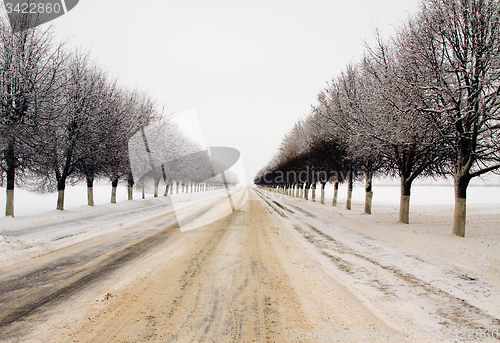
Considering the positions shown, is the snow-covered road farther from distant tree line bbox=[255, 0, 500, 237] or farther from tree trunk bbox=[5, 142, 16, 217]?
tree trunk bbox=[5, 142, 16, 217]

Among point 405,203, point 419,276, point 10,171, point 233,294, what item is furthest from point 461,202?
point 10,171

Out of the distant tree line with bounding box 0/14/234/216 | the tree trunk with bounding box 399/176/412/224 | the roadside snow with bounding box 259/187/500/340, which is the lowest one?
the roadside snow with bounding box 259/187/500/340

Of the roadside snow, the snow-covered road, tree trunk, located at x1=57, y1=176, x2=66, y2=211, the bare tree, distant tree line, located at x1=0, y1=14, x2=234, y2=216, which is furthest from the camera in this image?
tree trunk, located at x1=57, y1=176, x2=66, y2=211

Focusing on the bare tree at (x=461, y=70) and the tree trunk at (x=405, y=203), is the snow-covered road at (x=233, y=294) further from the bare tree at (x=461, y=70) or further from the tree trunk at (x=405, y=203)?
the tree trunk at (x=405, y=203)

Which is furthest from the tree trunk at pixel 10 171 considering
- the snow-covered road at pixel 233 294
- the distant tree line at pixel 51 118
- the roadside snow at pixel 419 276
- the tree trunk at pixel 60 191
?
the roadside snow at pixel 419 276

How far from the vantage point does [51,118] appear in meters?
14.3

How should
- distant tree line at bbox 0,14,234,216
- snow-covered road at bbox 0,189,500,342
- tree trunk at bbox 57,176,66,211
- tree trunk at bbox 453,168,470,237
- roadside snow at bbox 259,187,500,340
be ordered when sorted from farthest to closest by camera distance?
1. tree trunk at bbox 57,176,66,211
2. distant tree line at bbox 0,14,234,216
3. tree trunk at bbox 453,168,470,237
4. roadside snow at bbox 259,187,500,340
5. snow-covered road at bbox 0,189,500,342

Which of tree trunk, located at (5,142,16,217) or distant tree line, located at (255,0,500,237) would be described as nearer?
distant tree line, located at (255,0,500,237)

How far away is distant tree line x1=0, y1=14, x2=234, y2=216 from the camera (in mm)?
13633

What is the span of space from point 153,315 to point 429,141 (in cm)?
1119

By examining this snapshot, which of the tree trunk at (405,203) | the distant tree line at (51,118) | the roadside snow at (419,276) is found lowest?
the roadside snow at (419,276)

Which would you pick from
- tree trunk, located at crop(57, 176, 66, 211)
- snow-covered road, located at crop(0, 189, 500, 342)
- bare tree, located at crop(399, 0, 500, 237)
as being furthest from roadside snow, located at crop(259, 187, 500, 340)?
tree trunk, located at crop(57, 176, 66, 211)

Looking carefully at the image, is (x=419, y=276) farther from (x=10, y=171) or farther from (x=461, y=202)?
(x=10, y=171)

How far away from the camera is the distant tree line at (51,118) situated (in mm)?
13633
